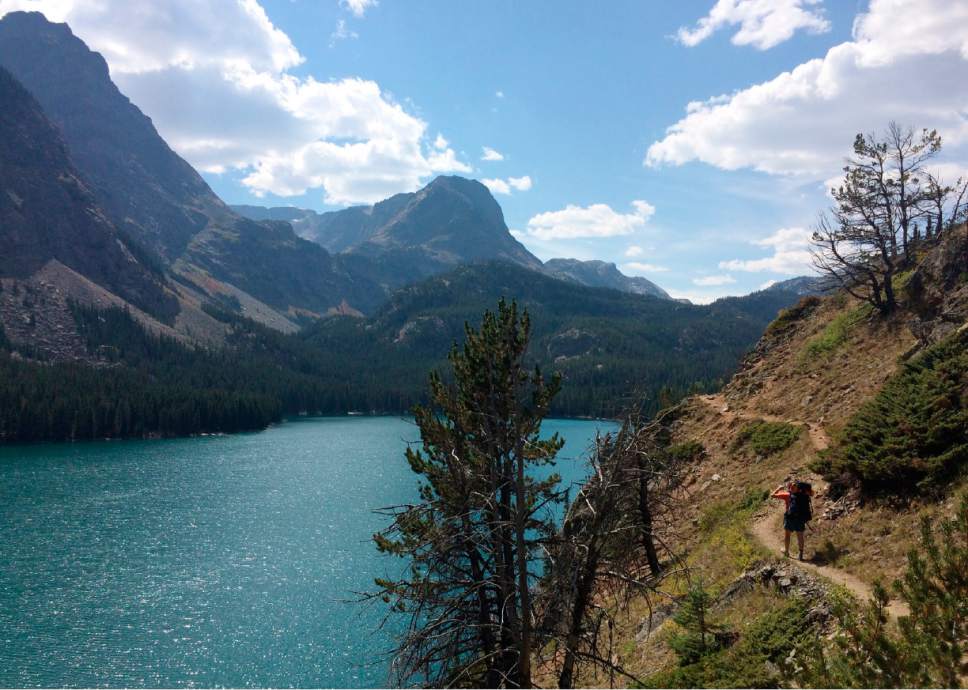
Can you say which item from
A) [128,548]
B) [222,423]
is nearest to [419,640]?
[128,548]

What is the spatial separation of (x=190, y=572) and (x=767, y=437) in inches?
2079

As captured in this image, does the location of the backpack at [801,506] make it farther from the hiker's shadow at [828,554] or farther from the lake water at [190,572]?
the lake water at [190,572]

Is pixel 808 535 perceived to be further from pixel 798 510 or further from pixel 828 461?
pixel 828 461

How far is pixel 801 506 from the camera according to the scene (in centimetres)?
1880

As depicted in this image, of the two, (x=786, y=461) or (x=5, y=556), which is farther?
(x=5, y=556)

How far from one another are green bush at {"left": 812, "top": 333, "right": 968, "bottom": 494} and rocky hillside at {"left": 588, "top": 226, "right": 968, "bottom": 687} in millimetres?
49

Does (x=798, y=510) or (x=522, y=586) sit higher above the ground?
(x=522, y=586)

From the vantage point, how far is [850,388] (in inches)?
1215

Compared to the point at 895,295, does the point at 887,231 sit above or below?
above

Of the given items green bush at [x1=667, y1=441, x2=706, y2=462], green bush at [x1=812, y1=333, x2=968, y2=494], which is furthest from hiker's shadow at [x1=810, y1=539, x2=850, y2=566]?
green bush at [x1=667, y1=441, x2=706, y2=462]

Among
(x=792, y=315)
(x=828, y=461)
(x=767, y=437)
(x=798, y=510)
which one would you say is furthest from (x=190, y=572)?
(x=792, y=315)

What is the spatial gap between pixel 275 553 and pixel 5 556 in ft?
83.8

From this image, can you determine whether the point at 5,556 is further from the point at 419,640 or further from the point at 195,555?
the point at 419,640

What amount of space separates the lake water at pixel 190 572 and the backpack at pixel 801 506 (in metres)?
7.73
